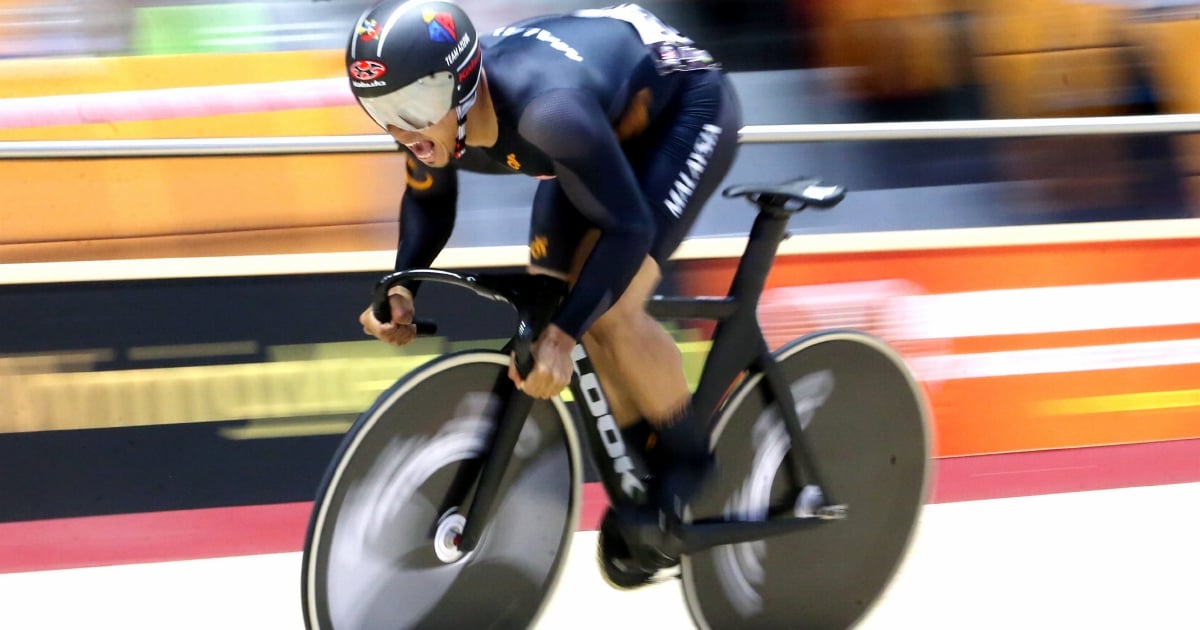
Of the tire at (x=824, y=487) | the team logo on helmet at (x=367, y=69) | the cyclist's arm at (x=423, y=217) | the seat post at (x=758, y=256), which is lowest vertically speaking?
the tire at (x=824, y=487)

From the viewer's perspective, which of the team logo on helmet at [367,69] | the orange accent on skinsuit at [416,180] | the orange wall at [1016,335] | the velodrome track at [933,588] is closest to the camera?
the team logo on helmet at [367,69]

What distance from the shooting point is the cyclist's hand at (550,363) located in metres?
2.05

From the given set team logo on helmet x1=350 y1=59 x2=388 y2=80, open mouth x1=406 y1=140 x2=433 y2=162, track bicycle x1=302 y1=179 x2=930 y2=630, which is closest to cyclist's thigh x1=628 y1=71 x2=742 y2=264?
track bicycle x1=302 y1=179 x2=930 y2=630

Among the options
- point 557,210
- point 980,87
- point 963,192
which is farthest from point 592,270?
point 980,87

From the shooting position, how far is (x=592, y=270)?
2.06m

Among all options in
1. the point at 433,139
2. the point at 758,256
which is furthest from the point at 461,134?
the point at 758,256

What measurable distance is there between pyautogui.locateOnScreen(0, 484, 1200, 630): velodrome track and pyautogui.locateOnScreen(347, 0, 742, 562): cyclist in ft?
2.52

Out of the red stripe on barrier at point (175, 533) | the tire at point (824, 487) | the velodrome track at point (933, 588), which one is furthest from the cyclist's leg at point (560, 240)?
the red stripe on barrier at point (175, 533)

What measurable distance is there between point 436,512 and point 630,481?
38 cm

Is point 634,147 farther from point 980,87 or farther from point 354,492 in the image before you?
point 980,87

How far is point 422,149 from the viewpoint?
2053 mm

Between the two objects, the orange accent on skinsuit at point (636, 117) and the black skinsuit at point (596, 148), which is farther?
the orange accent on skinsuit at point (636, 117)

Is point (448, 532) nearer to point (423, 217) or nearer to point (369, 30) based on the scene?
point (423, 217)

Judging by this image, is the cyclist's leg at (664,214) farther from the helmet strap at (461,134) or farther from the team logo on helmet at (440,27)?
the team logo on helmet at (440,27)
